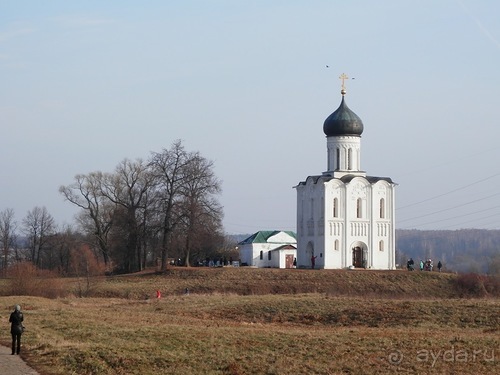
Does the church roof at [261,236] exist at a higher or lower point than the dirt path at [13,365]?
higher

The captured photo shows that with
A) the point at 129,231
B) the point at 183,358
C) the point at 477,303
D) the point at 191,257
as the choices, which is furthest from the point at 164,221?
the point at 183,358

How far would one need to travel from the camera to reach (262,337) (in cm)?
2611

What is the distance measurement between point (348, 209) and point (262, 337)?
44.6 meters

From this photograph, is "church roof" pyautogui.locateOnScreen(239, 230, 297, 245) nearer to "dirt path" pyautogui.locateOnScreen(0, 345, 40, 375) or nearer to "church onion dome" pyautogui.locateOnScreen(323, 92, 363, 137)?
"church onion dome" pyautogui.locateOnScreen(323, 92, 363, 137)

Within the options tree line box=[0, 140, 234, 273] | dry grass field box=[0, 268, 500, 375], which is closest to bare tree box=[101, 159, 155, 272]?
tree line box=[0, 140, 234, 273]

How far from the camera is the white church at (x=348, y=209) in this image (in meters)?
69.6

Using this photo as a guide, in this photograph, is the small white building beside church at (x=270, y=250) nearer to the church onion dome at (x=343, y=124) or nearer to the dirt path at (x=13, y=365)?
the church onion dome at (x=343, y=124)

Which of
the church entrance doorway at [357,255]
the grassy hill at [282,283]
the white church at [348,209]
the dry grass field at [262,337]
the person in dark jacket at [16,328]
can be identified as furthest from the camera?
the church entrance doorway at [357,255]

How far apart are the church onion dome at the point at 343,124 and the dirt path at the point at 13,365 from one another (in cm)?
4778

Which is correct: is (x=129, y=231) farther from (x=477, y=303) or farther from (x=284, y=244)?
(x=477, y=303)

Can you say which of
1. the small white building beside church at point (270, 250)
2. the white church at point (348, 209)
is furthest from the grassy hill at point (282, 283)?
the small white building beside church at point (270, 250)

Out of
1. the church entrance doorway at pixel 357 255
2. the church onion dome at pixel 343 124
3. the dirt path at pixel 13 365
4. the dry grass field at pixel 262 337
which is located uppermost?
the church onion dome at pixel 343 124

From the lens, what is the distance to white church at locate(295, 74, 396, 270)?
69.6m

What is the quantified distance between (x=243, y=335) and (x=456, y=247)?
557 feet
